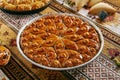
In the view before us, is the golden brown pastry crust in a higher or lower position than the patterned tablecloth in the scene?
higher

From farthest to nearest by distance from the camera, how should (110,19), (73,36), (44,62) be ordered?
(110,19)
(73,36)
(44,62)

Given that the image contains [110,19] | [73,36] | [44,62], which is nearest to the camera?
[44,62]

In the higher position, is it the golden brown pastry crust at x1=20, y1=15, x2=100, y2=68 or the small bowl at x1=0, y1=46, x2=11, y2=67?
the golden brown pastry crust at x1=20, y1=15, x2=100, y2=68

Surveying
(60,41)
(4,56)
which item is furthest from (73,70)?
(4,56)

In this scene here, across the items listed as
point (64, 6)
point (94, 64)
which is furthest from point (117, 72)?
point (64, 6)

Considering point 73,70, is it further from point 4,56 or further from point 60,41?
point 4,56

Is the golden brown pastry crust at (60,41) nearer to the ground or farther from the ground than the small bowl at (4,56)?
farther from the ground

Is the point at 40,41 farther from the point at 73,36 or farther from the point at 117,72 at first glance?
the point at 117,72

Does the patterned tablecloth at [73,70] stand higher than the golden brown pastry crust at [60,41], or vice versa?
the golden brown pastry crust at [60,41]
